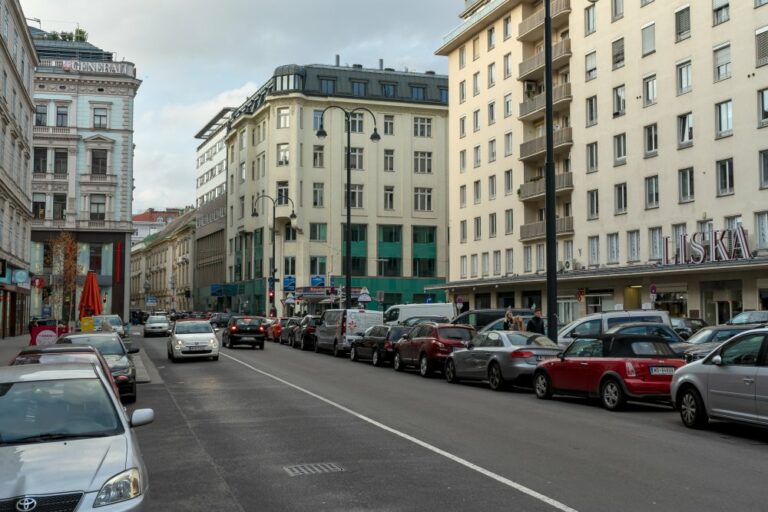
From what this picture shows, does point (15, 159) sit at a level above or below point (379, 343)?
above

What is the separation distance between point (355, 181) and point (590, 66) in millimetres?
35122

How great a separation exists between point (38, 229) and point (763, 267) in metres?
55.6

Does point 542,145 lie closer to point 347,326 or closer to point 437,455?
point 347,326

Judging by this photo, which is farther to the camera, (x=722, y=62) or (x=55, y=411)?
(x=722, y=62)

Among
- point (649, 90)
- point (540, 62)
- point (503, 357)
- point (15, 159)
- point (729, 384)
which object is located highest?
point (540, 62)

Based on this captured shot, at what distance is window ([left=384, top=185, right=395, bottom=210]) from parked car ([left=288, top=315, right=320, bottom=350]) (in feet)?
138

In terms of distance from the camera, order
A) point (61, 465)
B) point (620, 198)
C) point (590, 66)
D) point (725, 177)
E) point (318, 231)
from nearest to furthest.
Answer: point (61, 465) → point (725, 177) → point (620, 198) → point (590, 66) → point (318, 231)

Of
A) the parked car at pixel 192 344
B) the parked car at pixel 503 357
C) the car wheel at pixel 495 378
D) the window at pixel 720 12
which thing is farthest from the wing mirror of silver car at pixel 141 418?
the window at pixel 720 12

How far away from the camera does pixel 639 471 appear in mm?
8672

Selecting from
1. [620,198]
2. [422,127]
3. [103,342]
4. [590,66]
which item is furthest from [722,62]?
[422,127]

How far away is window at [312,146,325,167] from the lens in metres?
78.8

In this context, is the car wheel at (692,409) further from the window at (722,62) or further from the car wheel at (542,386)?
the window at (722,62)

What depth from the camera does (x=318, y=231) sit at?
7831 centimetres

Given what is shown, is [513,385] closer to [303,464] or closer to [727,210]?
[303,464]
